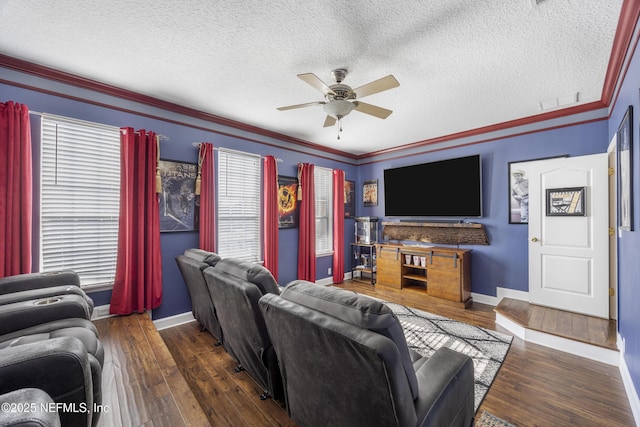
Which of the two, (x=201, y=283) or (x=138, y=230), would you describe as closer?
(x=201, y=283)

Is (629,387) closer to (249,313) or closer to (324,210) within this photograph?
(249,313)

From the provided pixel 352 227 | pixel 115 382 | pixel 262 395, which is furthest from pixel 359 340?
pixel 352 227

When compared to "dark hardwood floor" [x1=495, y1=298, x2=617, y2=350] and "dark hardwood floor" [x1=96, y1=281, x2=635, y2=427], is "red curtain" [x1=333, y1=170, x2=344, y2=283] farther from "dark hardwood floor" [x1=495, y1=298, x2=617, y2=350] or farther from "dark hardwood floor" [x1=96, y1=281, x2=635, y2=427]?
"dark hardwood floor" [x1=96, y1=281, x2=635, y2=427]

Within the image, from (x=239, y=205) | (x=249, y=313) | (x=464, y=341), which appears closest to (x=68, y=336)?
(x=249, y=313)

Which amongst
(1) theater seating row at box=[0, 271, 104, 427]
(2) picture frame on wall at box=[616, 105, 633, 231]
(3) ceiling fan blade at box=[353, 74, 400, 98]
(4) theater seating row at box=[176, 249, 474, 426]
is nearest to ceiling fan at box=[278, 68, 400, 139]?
(3) ceiling fan blade at box=[353, 74, 400, 98]

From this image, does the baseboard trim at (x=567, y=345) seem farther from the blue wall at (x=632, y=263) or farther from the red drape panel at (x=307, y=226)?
the red drape panel at (x=307, y=226)

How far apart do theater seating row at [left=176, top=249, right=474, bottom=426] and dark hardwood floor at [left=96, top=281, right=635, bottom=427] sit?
0.47 m

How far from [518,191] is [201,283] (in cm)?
437

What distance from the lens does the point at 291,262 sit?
15.3 ft

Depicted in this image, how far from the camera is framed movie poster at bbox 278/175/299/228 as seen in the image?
4500 mm

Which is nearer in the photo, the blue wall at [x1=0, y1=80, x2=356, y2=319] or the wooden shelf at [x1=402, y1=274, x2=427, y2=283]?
the blue wall at [x1=0, y1=80, x2=356, y2=319]

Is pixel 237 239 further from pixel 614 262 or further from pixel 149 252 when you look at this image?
pixel 614 262

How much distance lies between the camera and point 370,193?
5.83 m

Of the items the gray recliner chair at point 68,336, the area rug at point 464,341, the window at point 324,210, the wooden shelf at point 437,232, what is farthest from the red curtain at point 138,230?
the wooden shelf at point 437,232
